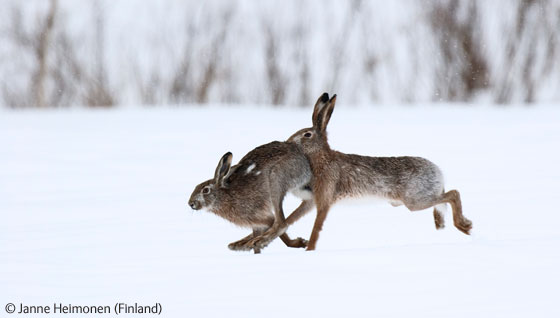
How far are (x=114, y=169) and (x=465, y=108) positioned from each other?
4856 mm

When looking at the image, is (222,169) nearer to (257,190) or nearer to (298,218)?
(257,190)

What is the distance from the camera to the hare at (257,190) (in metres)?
5.03

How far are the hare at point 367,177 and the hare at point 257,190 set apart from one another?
0.33 ft

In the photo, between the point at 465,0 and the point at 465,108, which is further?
the point at 465,0

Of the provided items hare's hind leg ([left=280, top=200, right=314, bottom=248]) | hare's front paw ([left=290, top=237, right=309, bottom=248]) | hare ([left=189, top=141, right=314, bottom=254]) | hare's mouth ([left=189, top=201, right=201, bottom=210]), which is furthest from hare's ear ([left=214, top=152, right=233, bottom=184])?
hare's front paw ([left=290, top=237, right=309, bottom=248])

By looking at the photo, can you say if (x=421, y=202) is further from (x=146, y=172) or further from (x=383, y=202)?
(x=146, y=172)

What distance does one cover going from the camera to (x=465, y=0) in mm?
12734

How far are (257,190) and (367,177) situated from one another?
64 centimetres

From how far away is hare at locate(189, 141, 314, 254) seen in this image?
5.03 metres

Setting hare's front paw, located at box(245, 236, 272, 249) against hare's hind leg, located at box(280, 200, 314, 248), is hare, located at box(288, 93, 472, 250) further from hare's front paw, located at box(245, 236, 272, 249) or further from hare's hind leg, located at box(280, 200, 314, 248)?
hare's front paw, located at box(245, 236, 272, 249)

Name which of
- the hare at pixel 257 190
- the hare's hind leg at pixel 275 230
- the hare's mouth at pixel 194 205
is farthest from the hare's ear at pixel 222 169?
the hare's hind leg at pixel 275 230

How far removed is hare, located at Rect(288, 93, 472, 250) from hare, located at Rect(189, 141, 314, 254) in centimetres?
10

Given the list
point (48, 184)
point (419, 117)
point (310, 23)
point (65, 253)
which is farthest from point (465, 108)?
point (65, 253)

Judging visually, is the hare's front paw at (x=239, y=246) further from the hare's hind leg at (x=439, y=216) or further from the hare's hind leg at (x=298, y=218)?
the hare's hind leg at (x=439, y=216)
